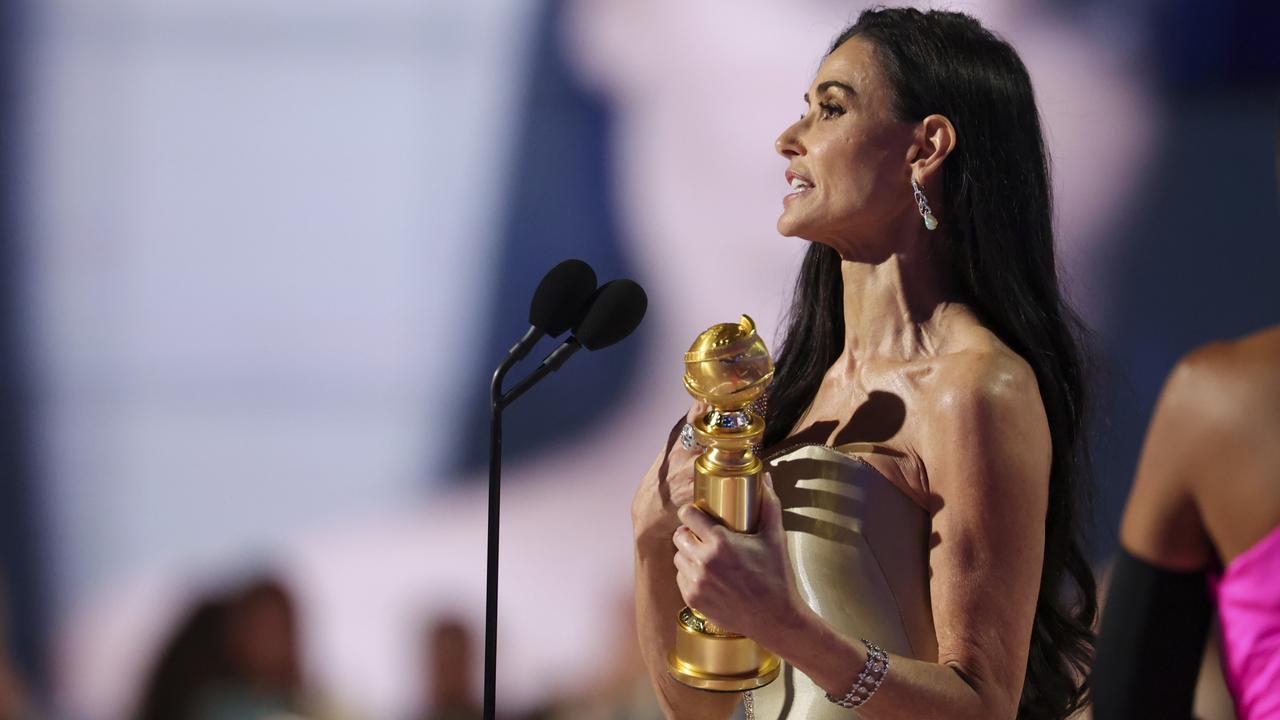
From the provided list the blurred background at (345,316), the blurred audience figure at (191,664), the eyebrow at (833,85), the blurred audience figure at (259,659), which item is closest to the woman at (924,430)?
the eyebrow at (833,85)

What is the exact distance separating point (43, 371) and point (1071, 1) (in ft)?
8.20

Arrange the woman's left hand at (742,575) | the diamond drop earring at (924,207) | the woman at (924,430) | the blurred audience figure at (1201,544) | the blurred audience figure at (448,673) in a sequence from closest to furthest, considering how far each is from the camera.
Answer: the blurred audience figure at (1201,544) → the woman's left hand at (742,575) → the woman at (924,430) → the diamond drop earring at (924,207) → the blurred audience figure at (448,673)

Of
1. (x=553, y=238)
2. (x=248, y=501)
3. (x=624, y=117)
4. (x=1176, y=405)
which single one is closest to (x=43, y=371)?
(x=248, y=501)

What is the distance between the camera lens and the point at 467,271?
10.00ft

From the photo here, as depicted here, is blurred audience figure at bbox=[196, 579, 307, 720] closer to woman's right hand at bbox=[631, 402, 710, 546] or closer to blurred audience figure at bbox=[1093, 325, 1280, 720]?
woman's right hand at bbox=[631, 402, 710, 546]

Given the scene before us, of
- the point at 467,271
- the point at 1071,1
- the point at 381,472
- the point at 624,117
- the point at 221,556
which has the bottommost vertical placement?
the point at 221,556

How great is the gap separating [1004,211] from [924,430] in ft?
1.03

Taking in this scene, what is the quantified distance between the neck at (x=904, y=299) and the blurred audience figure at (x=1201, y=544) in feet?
2.19

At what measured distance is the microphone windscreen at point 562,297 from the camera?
5.90 feet

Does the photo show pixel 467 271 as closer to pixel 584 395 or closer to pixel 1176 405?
pixel 584 395

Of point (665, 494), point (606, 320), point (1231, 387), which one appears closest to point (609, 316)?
point (606, 320)

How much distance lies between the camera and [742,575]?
57.5 inches

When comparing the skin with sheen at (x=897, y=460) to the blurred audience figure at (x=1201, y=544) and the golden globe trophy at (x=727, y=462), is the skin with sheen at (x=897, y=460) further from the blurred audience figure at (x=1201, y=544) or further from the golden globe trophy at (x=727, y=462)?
the blurred audience figure at (x=1201, y=544)

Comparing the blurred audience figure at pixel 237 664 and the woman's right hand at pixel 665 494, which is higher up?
the woman's right hand at pixel 665 494
